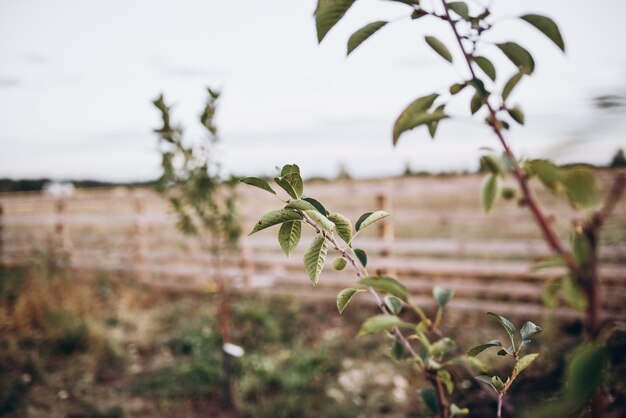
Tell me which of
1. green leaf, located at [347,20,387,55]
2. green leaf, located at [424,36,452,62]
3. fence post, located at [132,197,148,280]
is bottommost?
fence post, located at [132,197,148,280]

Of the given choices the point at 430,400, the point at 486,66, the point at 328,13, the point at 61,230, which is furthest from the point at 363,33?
the point at 61,230

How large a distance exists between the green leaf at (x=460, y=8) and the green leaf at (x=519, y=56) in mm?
79

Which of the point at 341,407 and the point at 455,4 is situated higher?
the point at 455,4

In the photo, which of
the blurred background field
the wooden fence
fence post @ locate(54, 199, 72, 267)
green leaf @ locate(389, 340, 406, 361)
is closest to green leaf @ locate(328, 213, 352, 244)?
green leaf @ locate(389, 340, 406, 361)

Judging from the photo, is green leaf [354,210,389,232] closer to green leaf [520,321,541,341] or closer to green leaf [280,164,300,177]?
green leaf [280,164,300,177]

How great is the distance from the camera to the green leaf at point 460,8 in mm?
489

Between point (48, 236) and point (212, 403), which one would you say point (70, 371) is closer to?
point (212, 403)

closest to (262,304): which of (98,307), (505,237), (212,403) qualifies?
(212,403)

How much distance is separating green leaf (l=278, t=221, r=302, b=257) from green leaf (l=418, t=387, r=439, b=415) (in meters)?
0.44

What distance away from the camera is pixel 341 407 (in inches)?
112

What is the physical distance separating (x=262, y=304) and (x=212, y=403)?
5.91 feet

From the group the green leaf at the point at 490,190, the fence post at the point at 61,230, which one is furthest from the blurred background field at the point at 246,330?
the green leaf at the point at 490,190

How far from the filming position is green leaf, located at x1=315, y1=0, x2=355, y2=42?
0.52 meters

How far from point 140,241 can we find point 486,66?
22.6 feet
